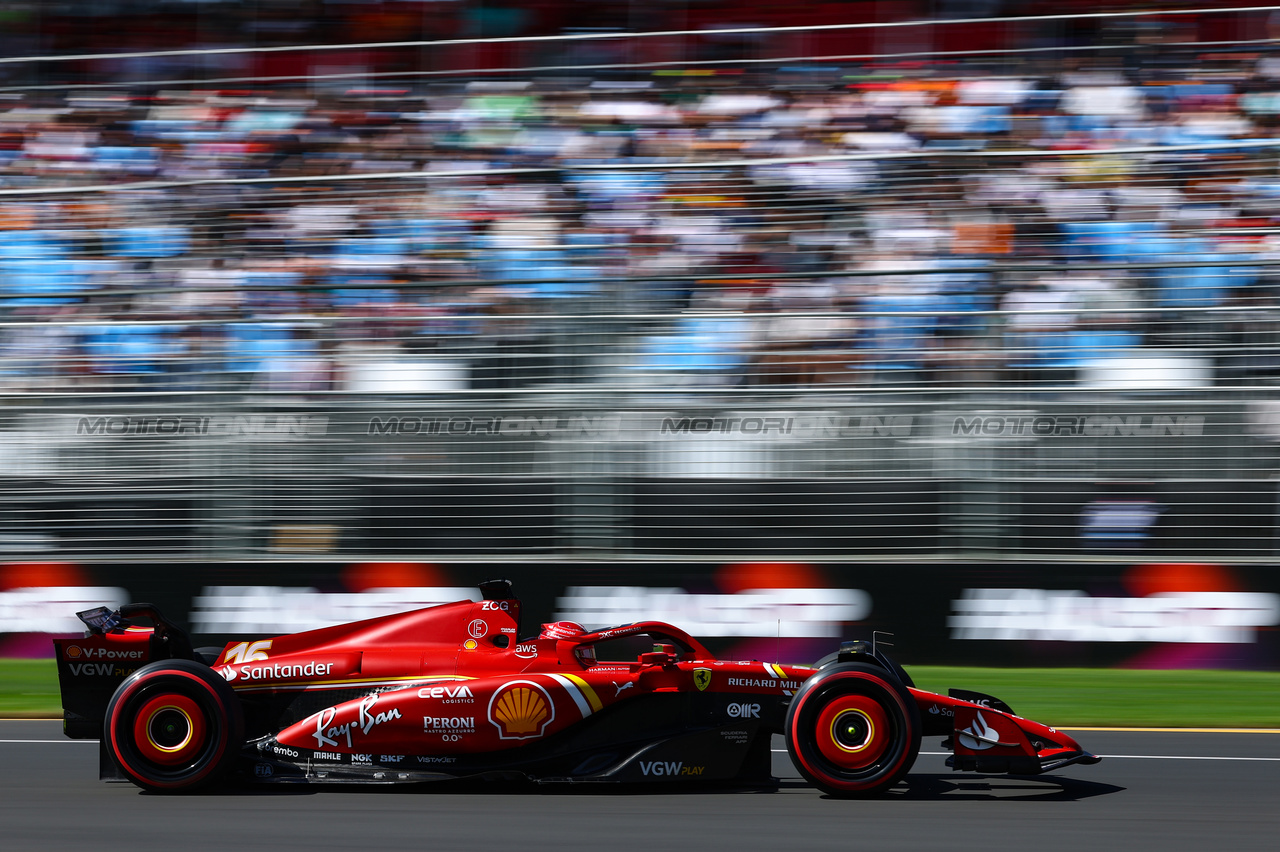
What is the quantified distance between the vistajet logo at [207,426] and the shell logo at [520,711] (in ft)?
14.1

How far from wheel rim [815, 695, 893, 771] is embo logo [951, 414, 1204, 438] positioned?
3.73 metres

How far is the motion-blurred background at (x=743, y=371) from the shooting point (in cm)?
855

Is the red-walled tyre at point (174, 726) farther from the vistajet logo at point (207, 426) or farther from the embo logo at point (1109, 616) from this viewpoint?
the embo logo at point (1109, 616)

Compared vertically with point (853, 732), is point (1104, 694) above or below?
below

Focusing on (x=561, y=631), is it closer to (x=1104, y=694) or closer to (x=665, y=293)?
(x=1104, y=694)

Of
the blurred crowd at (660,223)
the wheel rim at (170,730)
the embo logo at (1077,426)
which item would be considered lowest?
the wheel rim at (170,730)

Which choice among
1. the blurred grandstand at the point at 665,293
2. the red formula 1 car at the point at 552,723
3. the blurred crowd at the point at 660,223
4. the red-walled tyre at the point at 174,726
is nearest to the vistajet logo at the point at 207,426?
the blurred grandstand at the point at 665,293

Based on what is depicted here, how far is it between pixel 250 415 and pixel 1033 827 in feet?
19.9

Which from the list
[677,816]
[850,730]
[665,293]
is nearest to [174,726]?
[677,816]

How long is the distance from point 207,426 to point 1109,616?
5.79 metres

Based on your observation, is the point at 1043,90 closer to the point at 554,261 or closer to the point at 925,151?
the point at 925,151

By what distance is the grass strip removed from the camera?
290 inches

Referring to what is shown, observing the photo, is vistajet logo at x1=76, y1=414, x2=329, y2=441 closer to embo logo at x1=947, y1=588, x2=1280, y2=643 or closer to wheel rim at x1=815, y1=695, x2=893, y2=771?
embo logo at x1=947, y1=588, x2=1280, y2=643

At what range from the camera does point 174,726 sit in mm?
5359
